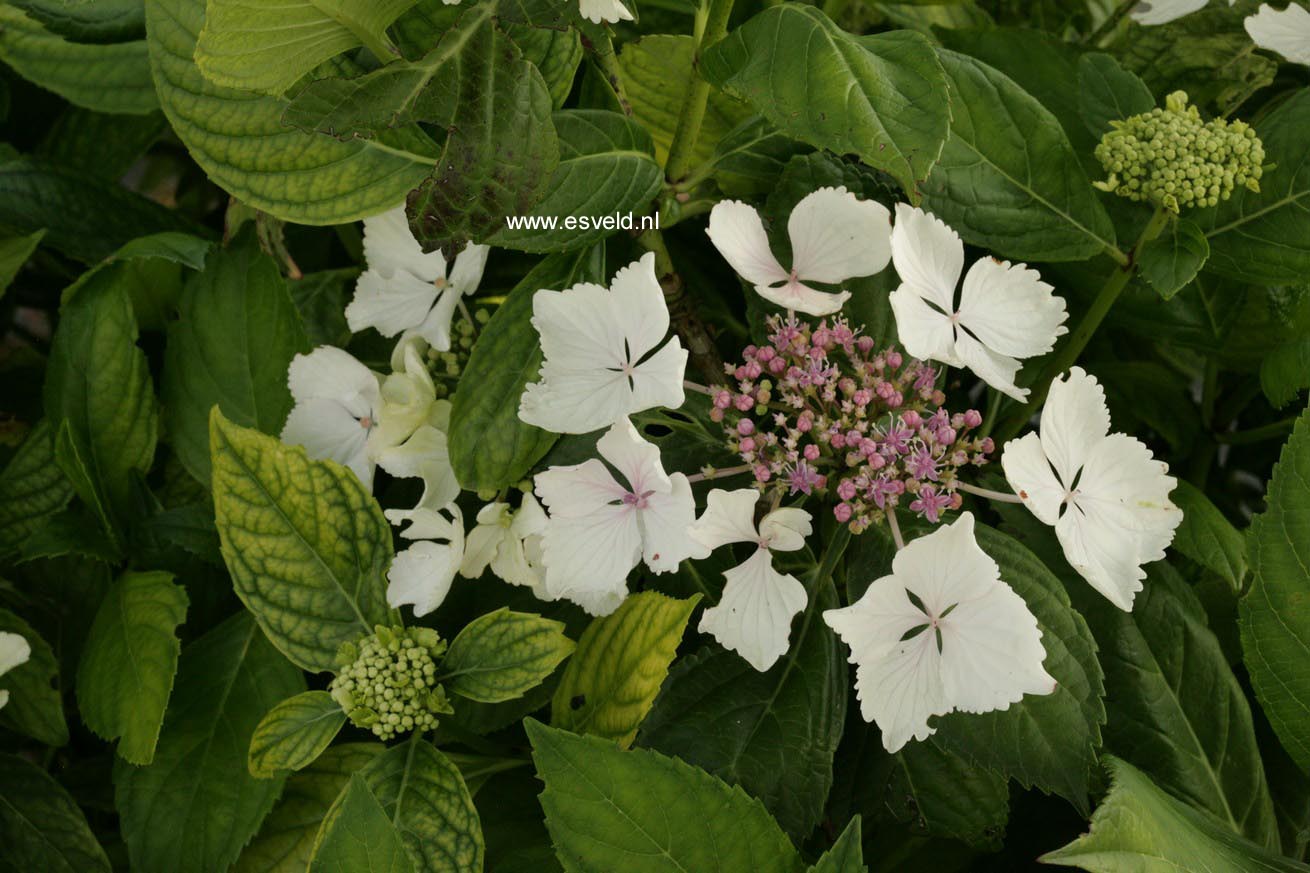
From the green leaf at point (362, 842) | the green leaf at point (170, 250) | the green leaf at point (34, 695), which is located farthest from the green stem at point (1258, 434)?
the green leaf at point (34, 695)

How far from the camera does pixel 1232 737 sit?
2.22ft

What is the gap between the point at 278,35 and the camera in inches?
18.9

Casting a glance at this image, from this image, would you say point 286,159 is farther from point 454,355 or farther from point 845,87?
point 845,87

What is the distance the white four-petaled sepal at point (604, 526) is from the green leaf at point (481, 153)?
12 centimetres

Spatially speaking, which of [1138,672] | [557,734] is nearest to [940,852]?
[1138,672]

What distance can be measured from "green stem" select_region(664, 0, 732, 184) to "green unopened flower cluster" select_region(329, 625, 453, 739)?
0.30m

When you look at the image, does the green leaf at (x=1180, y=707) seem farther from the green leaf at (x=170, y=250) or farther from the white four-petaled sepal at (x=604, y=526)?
the green leaf at (x=170, y=250)

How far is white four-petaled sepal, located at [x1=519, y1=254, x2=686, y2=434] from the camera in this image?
534mm

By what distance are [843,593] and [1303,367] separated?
296 mm

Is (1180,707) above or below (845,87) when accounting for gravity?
below

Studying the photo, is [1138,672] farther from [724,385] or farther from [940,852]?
[724,385]

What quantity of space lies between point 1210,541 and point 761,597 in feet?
0.97

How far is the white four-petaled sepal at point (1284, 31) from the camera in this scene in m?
0.64

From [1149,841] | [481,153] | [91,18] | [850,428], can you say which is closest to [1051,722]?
[1149,841]
